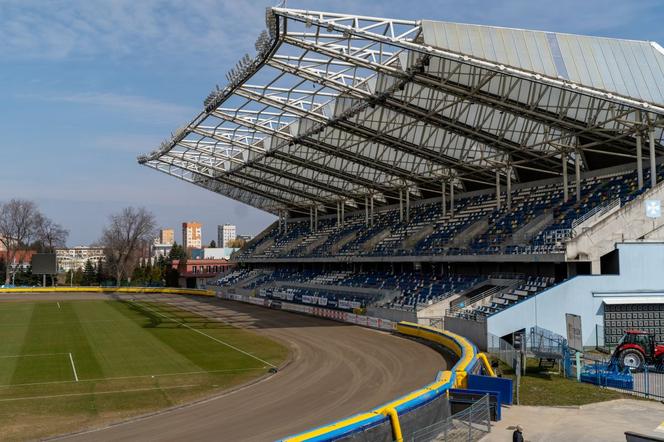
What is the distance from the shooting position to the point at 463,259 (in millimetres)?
43625

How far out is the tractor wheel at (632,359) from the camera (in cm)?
2423

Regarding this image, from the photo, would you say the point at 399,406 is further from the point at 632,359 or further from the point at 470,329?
the point at 470,329

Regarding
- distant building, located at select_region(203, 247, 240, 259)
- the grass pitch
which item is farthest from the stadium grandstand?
distant building, located at select_region(203, 247, 240, 259)

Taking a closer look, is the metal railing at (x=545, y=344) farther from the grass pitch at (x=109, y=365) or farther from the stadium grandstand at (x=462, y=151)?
the grass pitch at (x=109, y=365)

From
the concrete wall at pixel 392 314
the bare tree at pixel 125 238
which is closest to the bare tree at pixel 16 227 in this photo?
the bare tree at pixel 125 238

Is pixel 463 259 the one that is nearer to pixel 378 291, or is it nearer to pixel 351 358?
pixel 378 291

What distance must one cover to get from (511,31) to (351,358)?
58.3ft

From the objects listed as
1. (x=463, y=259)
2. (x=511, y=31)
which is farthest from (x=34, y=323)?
(x=511, y=31)

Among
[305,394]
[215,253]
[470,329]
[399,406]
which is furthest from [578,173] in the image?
[215,253]

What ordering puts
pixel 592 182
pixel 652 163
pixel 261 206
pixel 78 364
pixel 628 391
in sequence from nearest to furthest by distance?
1. pixel 628 391
2. pixel 78 364
3. pixel 652 163
4. pixel 592 182
5. pixel 261 206

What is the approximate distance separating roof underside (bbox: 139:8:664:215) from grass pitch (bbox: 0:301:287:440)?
A: 15734mm

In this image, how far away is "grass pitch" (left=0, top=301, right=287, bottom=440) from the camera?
2047cm

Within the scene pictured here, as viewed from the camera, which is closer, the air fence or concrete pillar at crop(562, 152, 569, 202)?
concrete pillar at crop(562, 152, 569, 202)

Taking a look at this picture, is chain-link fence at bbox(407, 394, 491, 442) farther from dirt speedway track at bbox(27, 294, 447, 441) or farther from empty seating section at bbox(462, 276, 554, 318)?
empty seating section at bbox(462, 276, 554, 318)
